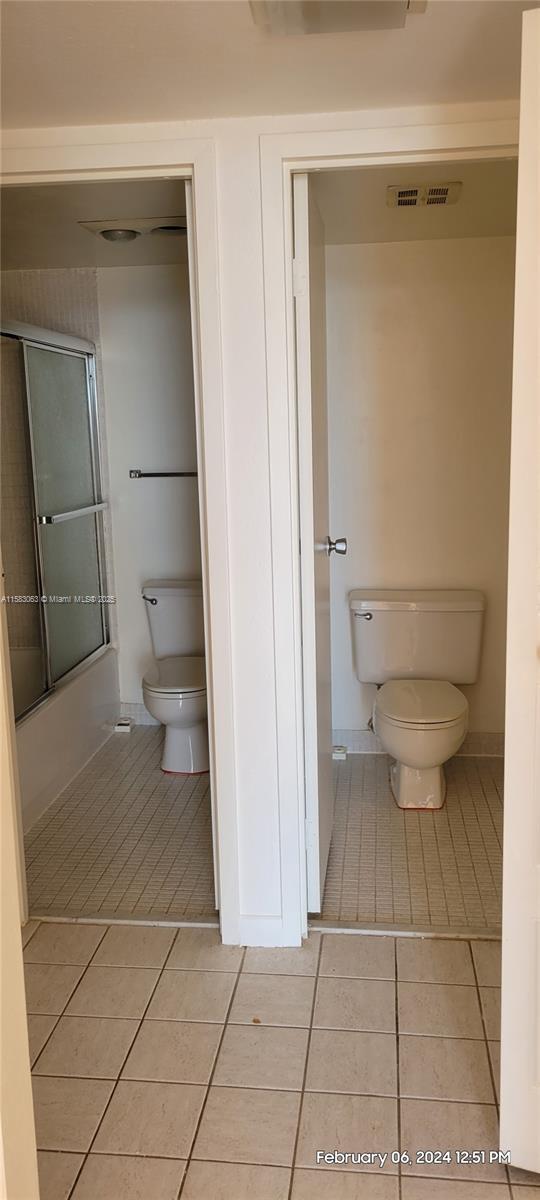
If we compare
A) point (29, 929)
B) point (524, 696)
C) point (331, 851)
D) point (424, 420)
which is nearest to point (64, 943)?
point (29, 929)

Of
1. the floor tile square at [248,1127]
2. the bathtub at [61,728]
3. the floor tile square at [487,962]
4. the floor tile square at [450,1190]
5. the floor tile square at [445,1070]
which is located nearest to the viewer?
the floor tile square at [450,1190]

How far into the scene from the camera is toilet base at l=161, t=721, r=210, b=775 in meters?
3.80

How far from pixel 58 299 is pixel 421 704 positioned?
230 cm

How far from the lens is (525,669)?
167cm

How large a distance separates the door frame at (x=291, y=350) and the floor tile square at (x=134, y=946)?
357 mm

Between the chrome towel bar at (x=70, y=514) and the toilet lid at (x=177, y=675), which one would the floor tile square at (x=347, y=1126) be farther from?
the chrome towel bar at (x=70, y=514)

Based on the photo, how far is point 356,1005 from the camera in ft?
7.53

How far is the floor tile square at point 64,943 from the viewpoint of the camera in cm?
252

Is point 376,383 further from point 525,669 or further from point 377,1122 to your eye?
point 377,1122

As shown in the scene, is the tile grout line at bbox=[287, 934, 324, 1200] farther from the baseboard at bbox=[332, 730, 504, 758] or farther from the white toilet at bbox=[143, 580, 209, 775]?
the baseboard at bbox=[332, 730, 504, 758]

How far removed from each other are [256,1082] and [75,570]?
2423 millimetres

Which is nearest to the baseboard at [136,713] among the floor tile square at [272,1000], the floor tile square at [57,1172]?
the floor tile square at [272,1000]

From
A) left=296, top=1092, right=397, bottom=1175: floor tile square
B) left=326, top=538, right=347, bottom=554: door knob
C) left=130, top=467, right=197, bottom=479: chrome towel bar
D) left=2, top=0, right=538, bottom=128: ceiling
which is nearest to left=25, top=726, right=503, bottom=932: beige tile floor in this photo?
left=296, top=1092, right=397, bottom=1175: floor tile square

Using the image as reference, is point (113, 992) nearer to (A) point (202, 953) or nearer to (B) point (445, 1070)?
(A) point (202, 953)
